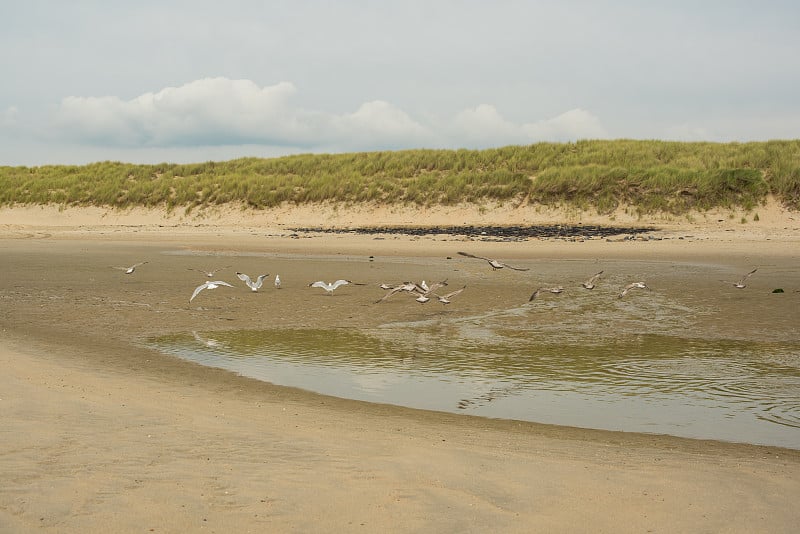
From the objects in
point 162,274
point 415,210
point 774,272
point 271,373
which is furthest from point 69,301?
point 415,210

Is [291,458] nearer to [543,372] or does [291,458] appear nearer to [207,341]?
[543,372]

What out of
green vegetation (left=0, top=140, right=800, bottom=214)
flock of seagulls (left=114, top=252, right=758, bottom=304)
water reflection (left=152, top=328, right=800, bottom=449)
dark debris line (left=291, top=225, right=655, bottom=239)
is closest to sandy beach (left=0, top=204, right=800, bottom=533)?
water reflection (left=152, top=328, right=800, bottom=449)

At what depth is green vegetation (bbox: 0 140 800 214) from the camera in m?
31.0

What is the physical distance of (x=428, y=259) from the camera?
2169cm

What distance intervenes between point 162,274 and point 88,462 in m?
13.3

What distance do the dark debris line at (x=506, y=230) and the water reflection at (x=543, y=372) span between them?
16.0 m

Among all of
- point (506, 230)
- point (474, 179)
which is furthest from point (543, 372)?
point (474, 179)

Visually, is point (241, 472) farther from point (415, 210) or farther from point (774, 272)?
point (415, 210)

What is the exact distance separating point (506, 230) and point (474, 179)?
7094 millimetres

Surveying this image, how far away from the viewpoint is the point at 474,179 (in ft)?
117

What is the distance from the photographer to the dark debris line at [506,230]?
26875 millimetres

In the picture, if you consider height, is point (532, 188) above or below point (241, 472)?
above

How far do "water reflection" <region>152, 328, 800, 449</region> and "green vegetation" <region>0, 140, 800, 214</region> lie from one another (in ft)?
71.4

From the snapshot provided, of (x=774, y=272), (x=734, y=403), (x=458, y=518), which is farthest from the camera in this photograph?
(x=774, y=272)
